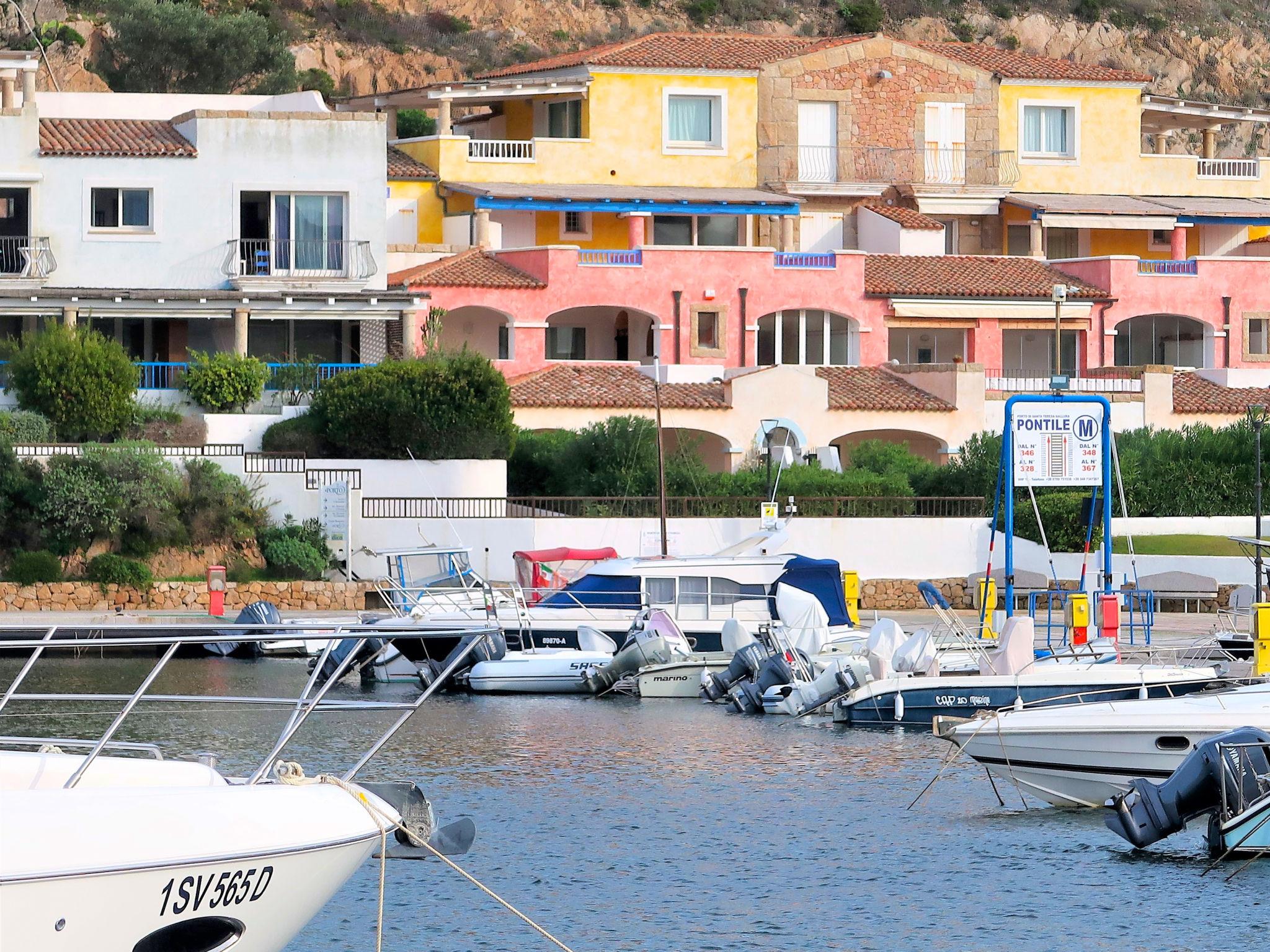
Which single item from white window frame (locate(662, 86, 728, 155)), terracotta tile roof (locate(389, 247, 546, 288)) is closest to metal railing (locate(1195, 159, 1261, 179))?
white window frame (locate(662, 86, 728, 155))

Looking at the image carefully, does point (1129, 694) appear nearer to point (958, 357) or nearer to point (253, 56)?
point (958, 357)

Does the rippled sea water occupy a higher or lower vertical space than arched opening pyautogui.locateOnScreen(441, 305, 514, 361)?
lower

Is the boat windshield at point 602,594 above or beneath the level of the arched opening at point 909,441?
beneath

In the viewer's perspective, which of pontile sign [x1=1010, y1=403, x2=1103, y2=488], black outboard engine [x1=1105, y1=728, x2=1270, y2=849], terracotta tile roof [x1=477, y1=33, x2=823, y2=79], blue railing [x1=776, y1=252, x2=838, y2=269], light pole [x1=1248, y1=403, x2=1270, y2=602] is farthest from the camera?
terracotta tile roof [x1=477, y1=33, x2=823, y2=79]

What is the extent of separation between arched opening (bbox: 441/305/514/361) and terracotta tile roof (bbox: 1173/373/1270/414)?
57.2ft

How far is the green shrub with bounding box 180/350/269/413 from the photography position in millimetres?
47531

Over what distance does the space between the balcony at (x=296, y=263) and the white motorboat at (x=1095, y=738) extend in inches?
1237

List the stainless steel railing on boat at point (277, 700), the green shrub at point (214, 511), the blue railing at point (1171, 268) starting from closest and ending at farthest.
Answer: the stainless steel railing on boat at point (277, 700) → the green shrub at point (214, 511) → the blue railing at point (1171, 268)

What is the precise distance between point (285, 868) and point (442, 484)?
3293cm

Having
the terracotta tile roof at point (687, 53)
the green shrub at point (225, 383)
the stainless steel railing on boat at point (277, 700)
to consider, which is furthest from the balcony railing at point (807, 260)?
the stainless steel railing on boat at point (277, 700)

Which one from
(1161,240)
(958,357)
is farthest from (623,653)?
(1161,240)

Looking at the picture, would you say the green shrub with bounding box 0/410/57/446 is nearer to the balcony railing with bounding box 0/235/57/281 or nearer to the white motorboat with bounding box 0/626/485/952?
the balcony railing with bounding box 0/235/57/281

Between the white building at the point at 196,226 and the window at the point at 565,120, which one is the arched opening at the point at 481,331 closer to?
the white building at the point at 196,226

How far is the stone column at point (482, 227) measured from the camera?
192 ft
